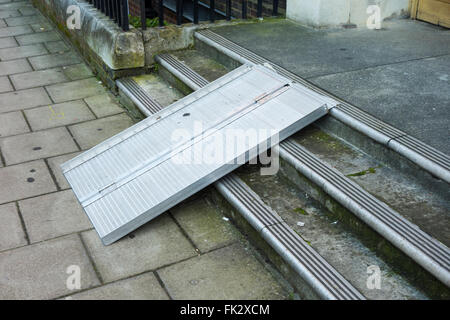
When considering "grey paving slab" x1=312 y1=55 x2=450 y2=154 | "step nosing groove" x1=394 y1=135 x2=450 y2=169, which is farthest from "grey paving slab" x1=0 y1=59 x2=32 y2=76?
"step nosing groove" x1=394 y1=135 x2=450 y2=169

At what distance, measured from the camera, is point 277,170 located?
10.5 ft

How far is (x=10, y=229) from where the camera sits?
306 cm

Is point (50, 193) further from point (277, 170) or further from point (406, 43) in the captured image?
point (406, 43)

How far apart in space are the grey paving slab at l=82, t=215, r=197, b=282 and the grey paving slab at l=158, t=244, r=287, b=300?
10 centimetres

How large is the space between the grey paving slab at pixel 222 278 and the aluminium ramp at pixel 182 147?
1.41ft

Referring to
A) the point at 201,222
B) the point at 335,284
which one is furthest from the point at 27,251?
the point at 335,284

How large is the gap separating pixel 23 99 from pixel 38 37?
7.23 ft

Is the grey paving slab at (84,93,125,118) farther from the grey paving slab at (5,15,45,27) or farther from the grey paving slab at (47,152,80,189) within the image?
the grey paving slab at (5,15,45,27)

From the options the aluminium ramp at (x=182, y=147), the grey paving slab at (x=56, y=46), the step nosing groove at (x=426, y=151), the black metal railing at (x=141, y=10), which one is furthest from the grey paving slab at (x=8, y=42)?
the step nosing groove at (x=426, y=151)

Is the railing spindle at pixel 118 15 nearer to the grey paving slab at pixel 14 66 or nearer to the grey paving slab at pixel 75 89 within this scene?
the grey paving slab at pixel 75 89
